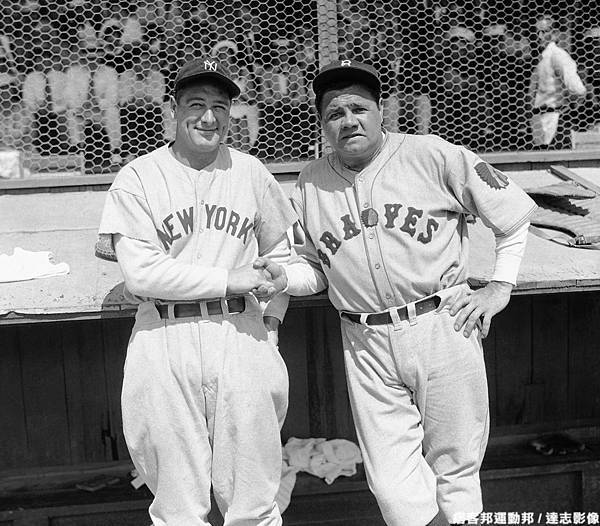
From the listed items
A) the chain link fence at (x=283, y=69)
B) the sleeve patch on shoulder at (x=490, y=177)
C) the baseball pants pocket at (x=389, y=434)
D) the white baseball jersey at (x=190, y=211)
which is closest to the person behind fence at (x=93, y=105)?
the chain link fence at (x=283, y=69)

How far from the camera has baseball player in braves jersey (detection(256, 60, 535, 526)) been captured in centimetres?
263

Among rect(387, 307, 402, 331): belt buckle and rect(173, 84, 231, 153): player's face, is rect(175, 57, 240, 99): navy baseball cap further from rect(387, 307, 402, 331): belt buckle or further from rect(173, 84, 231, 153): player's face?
rect(387, 307, 402, 331): belt buckle

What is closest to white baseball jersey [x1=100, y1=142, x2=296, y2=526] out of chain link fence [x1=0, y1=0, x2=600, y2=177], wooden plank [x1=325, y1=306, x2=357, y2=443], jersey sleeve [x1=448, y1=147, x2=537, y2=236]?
jersey sleeve [x1=448, y1=147, x2=537, y2=236]

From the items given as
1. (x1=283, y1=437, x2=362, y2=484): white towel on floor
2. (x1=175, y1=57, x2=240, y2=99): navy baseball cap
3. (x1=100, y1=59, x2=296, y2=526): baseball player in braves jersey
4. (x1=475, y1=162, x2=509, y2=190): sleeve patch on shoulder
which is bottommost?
(x1=283, y1=437, x2=362, y2=484): white towel on floor

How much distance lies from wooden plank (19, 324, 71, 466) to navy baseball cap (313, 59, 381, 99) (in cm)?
194

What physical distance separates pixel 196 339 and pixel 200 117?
740 millimetres

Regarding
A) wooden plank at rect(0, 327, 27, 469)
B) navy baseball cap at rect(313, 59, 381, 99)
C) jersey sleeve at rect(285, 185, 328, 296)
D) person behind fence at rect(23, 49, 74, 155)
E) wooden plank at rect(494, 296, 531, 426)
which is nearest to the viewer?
navy baseball cap at rect(313, 59, 381, 99)

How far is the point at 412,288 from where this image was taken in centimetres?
264

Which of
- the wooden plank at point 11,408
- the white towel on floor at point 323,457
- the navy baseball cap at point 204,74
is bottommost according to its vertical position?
the white towel on floor at point 323,457

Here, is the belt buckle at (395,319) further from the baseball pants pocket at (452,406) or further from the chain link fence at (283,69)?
the chain link fence at (283,69)

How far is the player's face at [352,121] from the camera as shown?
2.63m

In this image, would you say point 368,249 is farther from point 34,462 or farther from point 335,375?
point 34,462

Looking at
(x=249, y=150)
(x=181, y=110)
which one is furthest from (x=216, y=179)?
(x=249, y=150)

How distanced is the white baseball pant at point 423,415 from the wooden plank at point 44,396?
5.81 feet
